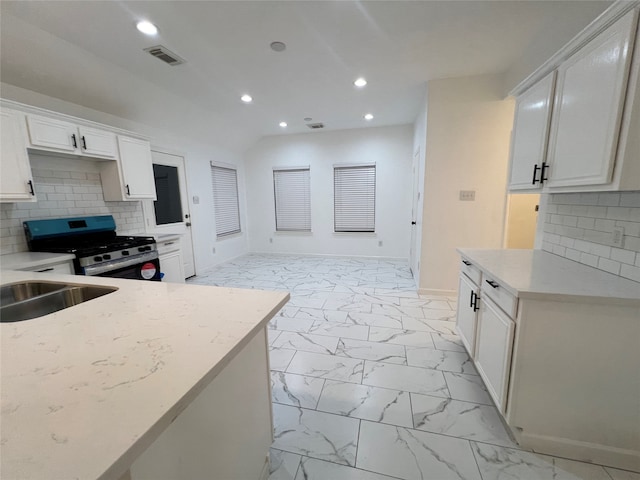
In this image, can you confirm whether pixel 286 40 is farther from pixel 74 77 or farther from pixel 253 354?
pixel 253 354

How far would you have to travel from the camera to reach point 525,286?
1381mm

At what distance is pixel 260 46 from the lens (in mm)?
2494

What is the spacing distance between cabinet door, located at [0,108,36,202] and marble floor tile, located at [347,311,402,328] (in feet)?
10.9

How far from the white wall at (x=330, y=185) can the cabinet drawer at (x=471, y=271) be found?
11.0 ft

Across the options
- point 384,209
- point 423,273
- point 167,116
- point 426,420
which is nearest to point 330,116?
point 384,209

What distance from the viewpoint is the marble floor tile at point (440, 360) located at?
7.04 feet

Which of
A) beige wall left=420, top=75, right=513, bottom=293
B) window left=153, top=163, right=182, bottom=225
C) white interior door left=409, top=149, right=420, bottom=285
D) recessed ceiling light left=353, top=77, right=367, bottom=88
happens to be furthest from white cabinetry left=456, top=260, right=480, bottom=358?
window left=153, top=163, right=182, bottom=225

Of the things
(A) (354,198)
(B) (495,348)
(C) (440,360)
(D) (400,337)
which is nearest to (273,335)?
(D) (400,337)

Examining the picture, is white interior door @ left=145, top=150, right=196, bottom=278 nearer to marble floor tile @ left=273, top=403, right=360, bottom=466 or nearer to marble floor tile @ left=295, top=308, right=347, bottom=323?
marble floor tile @ left=295, top=308, right=347, bottom=323

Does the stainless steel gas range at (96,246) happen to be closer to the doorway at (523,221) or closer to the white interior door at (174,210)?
the white interior door at (174,210)

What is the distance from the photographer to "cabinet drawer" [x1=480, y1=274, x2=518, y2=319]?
142 centimetres

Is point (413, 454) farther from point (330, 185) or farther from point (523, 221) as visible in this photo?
point (330, 185)

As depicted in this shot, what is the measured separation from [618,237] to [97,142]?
14.8 ft

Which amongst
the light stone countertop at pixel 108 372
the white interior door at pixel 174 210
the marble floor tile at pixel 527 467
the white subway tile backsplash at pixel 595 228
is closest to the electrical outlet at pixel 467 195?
the white subway tile backsplash at pixel 595 228
